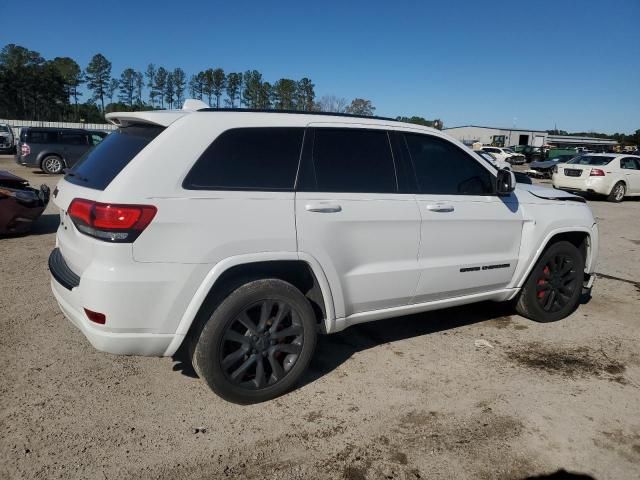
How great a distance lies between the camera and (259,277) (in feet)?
10.1

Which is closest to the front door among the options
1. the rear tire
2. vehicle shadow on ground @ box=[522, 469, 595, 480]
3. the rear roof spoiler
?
vehicle shadow on ground @ box=[522, 469, 595, 480]

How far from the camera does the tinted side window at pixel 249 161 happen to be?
2865 millimetres

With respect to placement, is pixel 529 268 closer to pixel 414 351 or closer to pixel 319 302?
pixel 414 351

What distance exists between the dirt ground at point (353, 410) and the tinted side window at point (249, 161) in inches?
57.2

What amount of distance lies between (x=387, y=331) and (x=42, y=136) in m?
17.9

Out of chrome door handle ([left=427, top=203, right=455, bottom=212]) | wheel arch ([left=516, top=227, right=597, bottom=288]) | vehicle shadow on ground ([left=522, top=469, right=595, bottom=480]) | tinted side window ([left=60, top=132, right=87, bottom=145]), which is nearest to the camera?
vehicle shadow on ground ([left=522, top=469, right=595, bottom=480])

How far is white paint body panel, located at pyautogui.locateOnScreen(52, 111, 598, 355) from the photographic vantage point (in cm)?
267

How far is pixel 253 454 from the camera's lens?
2.69 meters

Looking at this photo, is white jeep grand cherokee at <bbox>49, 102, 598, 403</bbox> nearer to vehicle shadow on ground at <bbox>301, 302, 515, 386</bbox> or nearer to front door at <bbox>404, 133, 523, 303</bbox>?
front door at <bbox>404, 133, 523, 303</bbox>

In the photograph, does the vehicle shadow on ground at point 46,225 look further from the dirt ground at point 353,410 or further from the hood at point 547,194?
the hood at point 547,194

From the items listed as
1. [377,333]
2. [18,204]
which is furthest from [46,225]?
[377,333]

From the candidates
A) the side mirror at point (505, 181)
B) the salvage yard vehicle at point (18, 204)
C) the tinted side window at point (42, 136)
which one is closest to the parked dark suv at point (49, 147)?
the tinted side window at point (42, 136)

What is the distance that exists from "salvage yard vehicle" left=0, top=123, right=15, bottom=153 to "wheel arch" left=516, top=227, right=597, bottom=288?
3036cm

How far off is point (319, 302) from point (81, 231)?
5.09 feet
